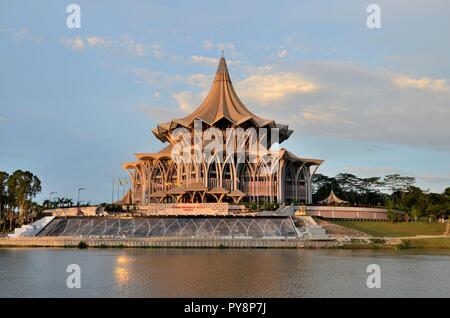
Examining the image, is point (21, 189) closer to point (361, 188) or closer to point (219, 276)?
point (219, 276)

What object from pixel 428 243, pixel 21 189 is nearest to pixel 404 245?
pixel 428 243

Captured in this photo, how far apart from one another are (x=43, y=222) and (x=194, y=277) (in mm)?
41033

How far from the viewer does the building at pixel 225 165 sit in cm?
8388

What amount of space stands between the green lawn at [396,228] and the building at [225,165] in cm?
1797

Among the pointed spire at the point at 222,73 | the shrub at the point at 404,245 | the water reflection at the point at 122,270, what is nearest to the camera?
the water reflection at the point at 122,270

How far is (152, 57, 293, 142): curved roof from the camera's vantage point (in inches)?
3403

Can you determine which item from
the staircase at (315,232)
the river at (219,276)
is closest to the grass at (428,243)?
the staircase at (315,232)

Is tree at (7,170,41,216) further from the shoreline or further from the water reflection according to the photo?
the water reflection

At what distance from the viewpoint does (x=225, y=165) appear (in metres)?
85.3

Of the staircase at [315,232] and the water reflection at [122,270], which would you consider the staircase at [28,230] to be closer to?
the water reflection at [122,270]

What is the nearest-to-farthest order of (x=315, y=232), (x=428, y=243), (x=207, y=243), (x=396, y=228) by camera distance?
1. (x=207, y=243)
2. (x=428, y=243)
3. (x=315, y=232)
4. (x=396, y=228)

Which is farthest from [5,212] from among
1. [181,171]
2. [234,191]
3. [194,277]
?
[194,277]

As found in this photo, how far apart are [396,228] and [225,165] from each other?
100ft

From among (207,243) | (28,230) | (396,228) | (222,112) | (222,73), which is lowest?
(207,243)
